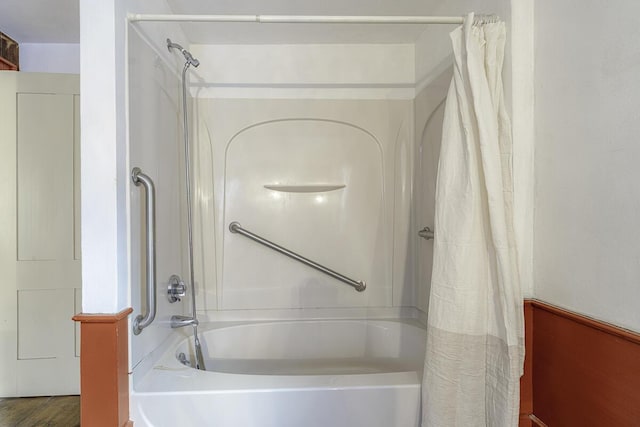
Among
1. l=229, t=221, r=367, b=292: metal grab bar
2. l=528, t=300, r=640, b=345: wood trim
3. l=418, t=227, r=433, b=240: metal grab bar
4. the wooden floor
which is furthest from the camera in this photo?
l=229, t=221, r=367, b=292: metal grab bar

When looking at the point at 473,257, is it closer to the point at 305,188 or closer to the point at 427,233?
the point at 427,233

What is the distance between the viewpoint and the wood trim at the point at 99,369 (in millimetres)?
1059

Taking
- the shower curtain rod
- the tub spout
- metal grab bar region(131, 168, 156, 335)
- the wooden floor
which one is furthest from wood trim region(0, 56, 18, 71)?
the wooden floor

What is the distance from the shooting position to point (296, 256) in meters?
2.01

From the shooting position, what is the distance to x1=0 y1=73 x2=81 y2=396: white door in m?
2.10

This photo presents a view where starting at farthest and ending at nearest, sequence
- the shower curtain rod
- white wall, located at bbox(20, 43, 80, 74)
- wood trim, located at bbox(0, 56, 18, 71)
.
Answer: white wall, located at bbox(20, 43, 80, 74) < wood trim, located at bbox(0, 56, 18, 71) < the shower curtain rod

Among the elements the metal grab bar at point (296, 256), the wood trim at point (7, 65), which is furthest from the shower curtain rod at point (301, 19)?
the wood trim at point (7, 65)

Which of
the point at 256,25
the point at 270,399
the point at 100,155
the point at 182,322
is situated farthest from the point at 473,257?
the point at 256,25

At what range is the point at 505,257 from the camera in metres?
1.01

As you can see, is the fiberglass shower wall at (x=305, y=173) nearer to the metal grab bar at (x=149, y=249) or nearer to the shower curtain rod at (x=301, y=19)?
the metal grab bar at (x=149, y=249)

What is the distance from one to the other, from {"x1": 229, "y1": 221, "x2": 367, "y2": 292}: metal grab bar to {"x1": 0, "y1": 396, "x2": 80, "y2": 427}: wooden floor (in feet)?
4.54

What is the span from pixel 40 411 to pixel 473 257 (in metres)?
2.53

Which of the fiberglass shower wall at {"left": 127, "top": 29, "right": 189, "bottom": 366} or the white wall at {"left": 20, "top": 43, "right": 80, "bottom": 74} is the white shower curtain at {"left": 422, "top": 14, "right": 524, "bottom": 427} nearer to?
the fiberglass shower wall at {"left": 127, "top": 29, "right": 189, "bottom": 366}

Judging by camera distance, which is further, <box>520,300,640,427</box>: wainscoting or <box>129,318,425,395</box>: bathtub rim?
<box>129,318,425,395</box>: bathtub rim
